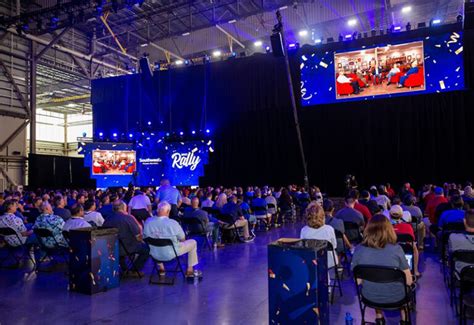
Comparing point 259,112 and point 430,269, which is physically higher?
point 259,112

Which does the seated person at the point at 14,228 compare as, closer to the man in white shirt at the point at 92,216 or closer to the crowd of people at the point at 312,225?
the crowd of people at the point at 312,225

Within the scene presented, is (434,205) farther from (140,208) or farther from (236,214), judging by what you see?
(140,208)

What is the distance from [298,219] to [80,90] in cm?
1879

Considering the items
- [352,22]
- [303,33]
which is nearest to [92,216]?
[303,33]

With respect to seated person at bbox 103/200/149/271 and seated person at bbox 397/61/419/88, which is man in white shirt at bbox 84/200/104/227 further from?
seated person at bbox 397/61/419/88

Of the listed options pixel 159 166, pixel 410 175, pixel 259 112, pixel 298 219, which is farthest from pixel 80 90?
pixel 410 175

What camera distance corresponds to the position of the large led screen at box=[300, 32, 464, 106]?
14086 mm

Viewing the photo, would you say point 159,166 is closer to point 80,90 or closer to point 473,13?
point 80,90

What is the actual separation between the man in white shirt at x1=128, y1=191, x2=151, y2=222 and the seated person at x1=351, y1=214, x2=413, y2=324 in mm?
6075

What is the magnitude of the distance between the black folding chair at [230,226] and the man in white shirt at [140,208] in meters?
1.56

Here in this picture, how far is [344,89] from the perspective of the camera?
15.5m

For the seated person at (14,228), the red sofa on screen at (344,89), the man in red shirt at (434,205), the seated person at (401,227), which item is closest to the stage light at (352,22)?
the red sofa on screen at (344,89)

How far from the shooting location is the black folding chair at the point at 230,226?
8.38 metres

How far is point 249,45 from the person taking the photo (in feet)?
69.9
